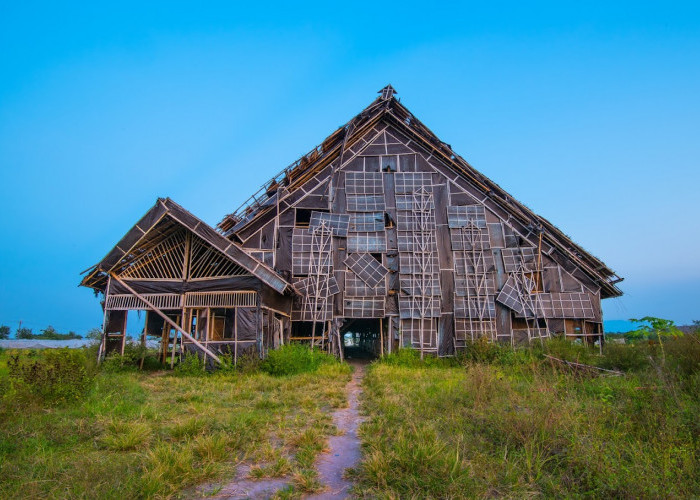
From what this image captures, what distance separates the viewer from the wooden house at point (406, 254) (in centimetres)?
1538

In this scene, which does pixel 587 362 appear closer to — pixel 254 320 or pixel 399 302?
pixel 399 302

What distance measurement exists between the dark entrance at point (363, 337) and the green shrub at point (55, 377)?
11.1 metres

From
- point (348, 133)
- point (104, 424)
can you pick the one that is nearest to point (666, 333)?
point (104, 424)

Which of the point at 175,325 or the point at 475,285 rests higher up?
the point at 475,285

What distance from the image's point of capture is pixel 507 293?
15719 millimetres

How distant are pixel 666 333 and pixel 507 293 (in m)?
9.41

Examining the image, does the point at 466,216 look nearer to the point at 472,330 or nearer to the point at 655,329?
the point at 472,330

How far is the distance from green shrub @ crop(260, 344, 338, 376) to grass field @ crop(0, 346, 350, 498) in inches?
117

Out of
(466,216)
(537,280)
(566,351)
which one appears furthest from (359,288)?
(566,351)

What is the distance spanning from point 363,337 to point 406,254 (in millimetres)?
14969

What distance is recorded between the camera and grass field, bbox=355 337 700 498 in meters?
3.85

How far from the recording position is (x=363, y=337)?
96.8 feet

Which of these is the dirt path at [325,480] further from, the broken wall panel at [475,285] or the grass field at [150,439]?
the broken wall panel at [475,285]

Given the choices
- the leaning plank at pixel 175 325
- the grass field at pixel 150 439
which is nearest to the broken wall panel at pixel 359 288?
the leaning plank at pixel 175 325
